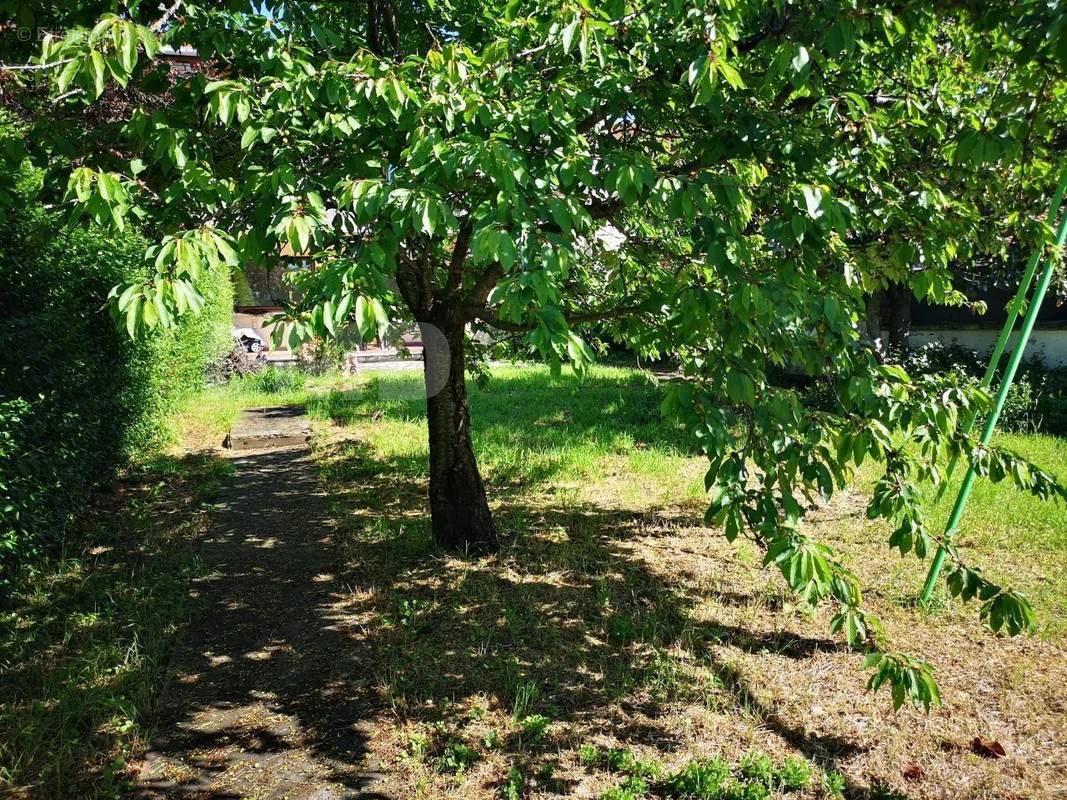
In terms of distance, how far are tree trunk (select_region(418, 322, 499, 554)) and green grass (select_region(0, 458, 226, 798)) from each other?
1.74 m

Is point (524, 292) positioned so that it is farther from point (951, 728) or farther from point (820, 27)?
point (951, 728)

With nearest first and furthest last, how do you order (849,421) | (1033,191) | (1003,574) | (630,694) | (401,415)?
1. (849,421)
2. (630,694)
3. (1033,191)
4. (1003,574)
5. (401,415)

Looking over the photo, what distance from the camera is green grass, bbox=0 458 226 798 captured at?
2.93 meters

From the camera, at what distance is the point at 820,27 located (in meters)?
2.39

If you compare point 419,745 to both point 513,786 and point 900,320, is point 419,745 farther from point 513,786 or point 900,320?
point 900,320

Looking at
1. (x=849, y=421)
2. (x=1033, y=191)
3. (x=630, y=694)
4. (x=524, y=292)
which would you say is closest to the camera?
(x=524, y=292)

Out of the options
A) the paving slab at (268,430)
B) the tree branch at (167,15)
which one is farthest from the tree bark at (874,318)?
the tree branch at (167,15)

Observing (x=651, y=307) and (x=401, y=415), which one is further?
(x=401, y=415)

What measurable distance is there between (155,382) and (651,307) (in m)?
7.05

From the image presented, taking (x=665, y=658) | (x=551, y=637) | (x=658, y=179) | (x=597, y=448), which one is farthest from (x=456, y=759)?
(x=597, y=448)

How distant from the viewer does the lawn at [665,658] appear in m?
2.91

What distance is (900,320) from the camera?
12.7 m

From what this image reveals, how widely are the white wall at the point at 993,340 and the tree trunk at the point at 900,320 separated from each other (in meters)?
0.29

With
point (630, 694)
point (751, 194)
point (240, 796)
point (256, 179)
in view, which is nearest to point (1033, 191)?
point (751, 194)
